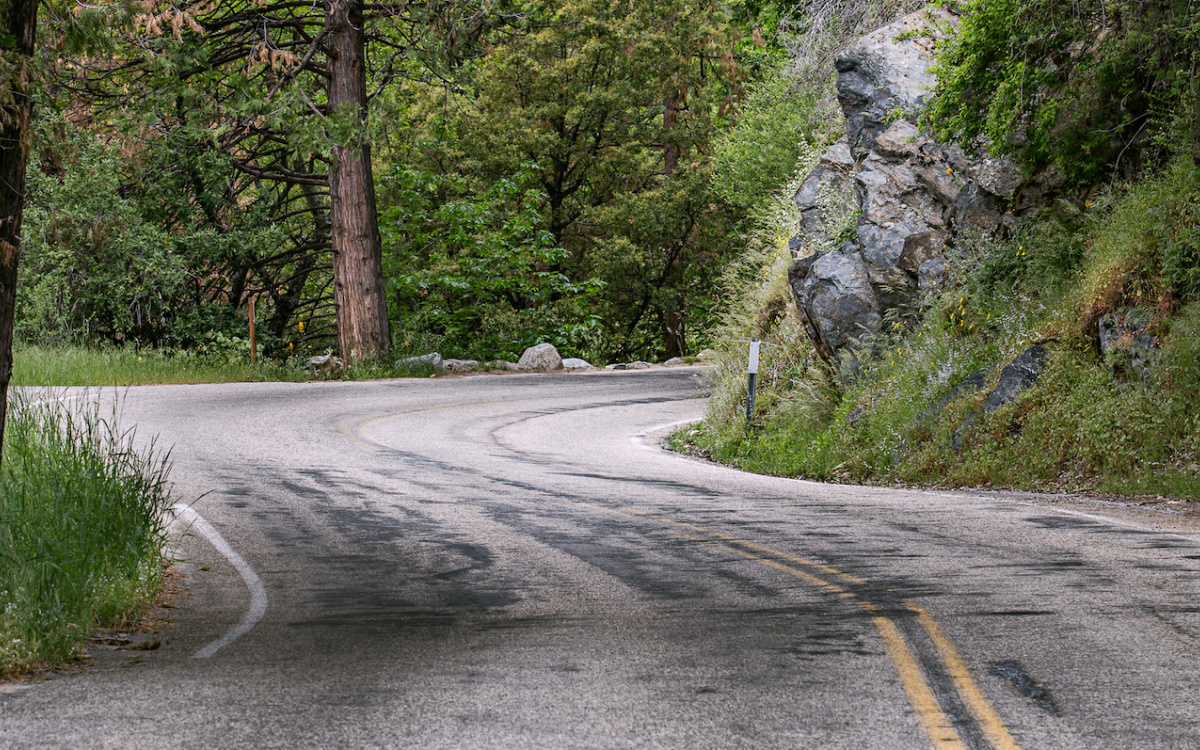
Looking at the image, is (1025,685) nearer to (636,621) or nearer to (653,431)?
(636,621)

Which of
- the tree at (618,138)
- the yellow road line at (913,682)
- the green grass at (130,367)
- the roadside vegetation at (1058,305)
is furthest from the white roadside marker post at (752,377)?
the tree at (618,138)

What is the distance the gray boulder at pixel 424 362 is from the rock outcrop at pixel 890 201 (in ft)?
35.7

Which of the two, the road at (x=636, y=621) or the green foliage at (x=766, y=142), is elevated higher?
the green foliage at (x=766, y=142)

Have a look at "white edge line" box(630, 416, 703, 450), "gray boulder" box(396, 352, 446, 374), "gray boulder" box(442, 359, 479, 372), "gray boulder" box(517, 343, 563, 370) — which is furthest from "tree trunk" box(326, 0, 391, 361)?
"white edge line" box(630, 416, 703, 450)

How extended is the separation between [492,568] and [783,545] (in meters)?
2.30

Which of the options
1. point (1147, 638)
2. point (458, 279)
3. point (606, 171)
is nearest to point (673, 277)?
point (606, 171)

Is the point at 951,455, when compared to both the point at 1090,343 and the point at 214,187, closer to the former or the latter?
the point at 1090,343

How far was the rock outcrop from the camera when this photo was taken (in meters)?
14.7

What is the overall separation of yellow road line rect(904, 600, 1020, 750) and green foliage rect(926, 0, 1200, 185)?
798 cm

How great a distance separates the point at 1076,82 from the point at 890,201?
3.17 metres

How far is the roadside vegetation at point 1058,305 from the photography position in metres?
10.8

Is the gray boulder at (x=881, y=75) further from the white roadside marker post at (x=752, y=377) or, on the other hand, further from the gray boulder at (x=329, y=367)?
the gray boulder at (x=329, y=367)

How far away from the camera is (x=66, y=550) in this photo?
21.2 feet

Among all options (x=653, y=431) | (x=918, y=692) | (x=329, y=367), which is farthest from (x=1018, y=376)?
(x=329, y=367)
